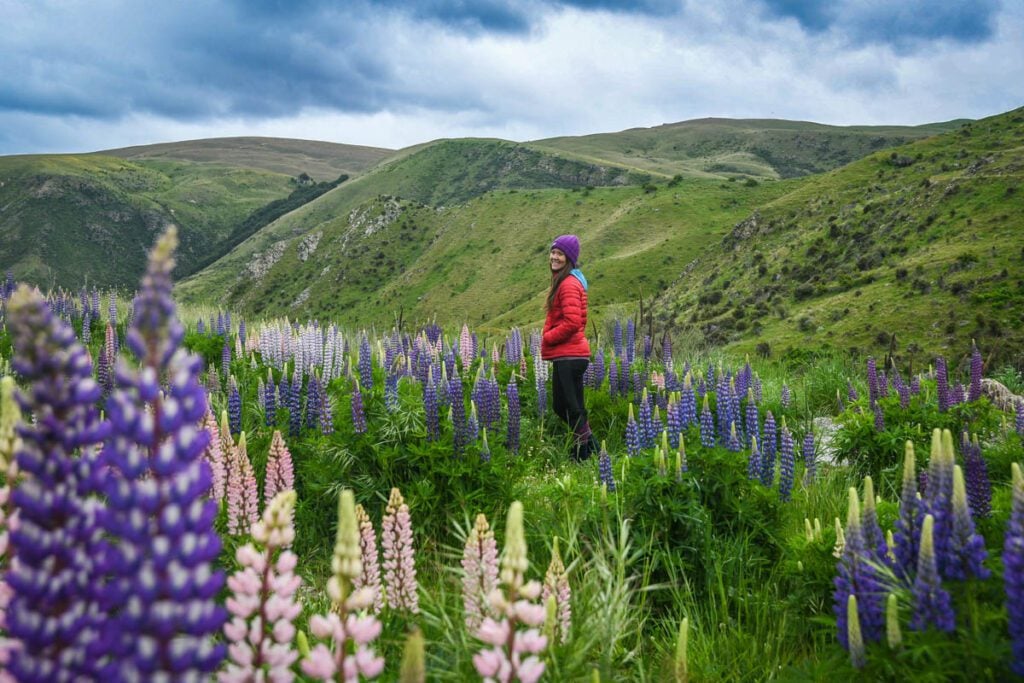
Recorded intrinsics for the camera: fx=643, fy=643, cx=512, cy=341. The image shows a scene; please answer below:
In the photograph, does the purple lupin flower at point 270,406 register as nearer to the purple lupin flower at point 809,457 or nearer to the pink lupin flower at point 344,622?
the purple lupin flower at point 809,457

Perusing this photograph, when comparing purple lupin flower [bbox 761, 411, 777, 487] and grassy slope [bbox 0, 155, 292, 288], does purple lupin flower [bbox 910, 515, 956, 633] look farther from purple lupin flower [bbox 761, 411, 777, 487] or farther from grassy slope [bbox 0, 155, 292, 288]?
grassy slope [bbox 0, 155, 292, 288]

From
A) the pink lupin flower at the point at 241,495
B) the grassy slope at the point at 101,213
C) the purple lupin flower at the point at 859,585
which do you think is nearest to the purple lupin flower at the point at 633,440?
the purple lupin flower at the point at 859,585

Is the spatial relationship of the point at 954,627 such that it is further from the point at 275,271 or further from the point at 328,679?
the point at 275,271

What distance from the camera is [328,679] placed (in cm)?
141

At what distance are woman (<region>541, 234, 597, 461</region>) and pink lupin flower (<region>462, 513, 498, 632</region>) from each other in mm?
5124

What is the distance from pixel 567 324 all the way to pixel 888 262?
18.7 meters

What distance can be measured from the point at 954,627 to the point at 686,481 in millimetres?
2267

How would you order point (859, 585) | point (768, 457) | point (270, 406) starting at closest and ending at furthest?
point (859, 585), point (768, 457), point (270, 406)

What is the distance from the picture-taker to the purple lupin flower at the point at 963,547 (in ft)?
7.42

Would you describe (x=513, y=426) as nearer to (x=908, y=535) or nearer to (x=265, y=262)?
(x=908, y=535)

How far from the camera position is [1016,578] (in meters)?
1.98

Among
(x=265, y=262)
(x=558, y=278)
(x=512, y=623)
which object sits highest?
(x=265, y=262)

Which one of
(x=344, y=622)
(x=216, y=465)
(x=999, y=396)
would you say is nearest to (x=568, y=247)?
(x=216, y=465)

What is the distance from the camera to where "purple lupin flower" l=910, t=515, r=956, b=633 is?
218 cm
